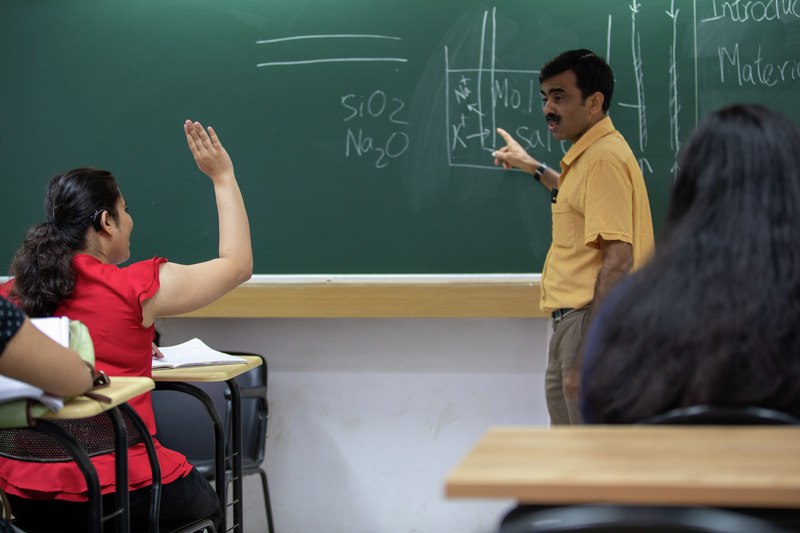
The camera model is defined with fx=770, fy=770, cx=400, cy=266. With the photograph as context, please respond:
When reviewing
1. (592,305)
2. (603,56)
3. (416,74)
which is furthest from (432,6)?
(592,305)

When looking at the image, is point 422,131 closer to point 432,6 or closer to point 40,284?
point 432,6

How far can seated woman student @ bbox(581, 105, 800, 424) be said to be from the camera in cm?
96

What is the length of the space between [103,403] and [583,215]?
62.9 inches

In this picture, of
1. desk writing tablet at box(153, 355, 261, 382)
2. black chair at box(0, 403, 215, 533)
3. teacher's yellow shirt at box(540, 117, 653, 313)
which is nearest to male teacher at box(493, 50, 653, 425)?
teacher's yellow shirt at box(540, 117, 653, 313)

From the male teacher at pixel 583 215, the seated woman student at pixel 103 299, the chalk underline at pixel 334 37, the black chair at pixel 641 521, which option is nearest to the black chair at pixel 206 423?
the seated woman student at pixel 103 299

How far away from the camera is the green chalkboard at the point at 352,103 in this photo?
9.49 feet

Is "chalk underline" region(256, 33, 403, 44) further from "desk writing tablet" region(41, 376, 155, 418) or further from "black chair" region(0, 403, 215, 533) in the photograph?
"desk writing tablet" region(41, 376, 155, 418)

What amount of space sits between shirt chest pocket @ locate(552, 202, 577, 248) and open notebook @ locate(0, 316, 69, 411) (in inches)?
62.2

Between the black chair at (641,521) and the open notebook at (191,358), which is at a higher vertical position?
the black chair at (641,521)

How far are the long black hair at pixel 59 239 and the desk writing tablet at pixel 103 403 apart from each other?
1.29 feet

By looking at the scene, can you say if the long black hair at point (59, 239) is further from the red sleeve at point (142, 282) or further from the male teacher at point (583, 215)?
the male teacher at point (583, 215)

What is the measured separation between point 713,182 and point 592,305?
1.39 m

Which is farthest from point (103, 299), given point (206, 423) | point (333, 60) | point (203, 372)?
point (333, 60)

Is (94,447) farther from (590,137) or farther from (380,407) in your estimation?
(590,137)
